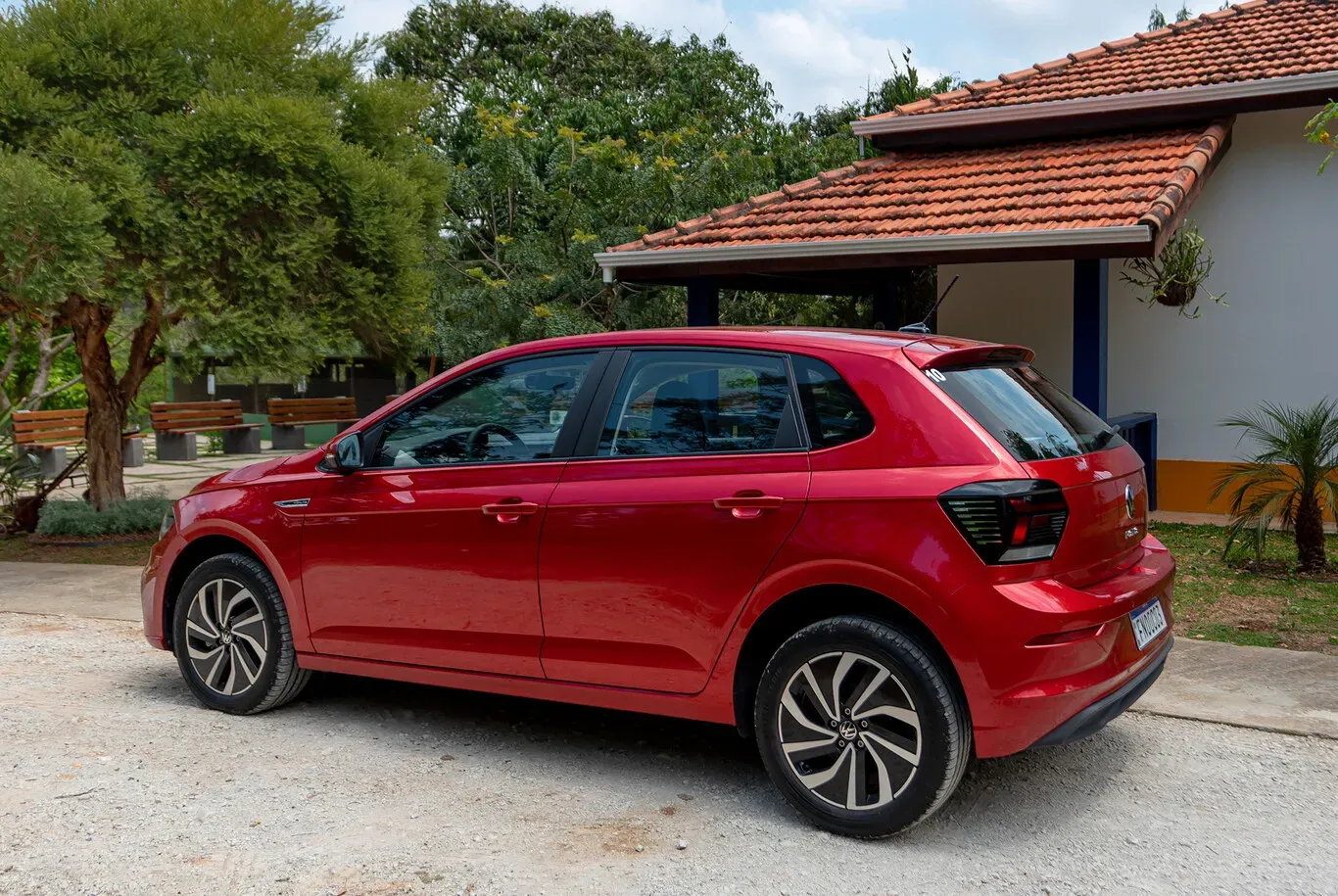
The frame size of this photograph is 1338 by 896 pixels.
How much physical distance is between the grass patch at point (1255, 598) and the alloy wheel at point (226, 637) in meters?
4.96

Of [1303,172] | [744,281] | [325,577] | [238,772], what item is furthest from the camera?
[744,281]

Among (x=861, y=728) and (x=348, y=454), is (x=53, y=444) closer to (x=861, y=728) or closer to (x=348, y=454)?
(x=348, y=454)

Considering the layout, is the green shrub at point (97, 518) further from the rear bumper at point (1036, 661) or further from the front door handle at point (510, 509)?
the rear bumper at point (1036, 661)

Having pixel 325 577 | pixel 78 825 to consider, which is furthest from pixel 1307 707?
pixel 78 825

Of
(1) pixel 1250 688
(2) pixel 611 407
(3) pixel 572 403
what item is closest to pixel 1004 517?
(2) pixel 611 407

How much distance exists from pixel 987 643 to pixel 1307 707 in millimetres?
2487

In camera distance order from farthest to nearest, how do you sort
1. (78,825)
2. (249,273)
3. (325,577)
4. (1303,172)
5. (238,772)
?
1. (1303,172)
2. (249,273)
3. (325,577)
4. (238,772)
5. (78,825)

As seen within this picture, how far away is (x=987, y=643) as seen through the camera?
372cm

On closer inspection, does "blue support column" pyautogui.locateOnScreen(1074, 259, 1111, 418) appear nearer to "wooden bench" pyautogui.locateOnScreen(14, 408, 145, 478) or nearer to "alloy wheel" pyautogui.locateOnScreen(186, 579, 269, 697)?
"alloy wheel" pyautogui.locateOnScreen(186, 579, 269, 697)

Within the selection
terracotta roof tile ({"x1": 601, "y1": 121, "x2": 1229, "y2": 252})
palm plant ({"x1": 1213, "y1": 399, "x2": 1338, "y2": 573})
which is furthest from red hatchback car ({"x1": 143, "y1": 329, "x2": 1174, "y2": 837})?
terracotta roof tile ({"x1": 601, "y1": 121, "x2": 1229, "y2": 252})

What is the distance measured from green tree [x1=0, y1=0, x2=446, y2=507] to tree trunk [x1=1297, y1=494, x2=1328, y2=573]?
7.84 m

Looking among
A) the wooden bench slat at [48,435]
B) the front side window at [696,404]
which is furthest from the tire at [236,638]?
the wooden bench slat at [48,435]

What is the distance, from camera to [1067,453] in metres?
4.10

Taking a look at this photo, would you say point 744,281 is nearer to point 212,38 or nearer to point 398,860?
point 212,38
